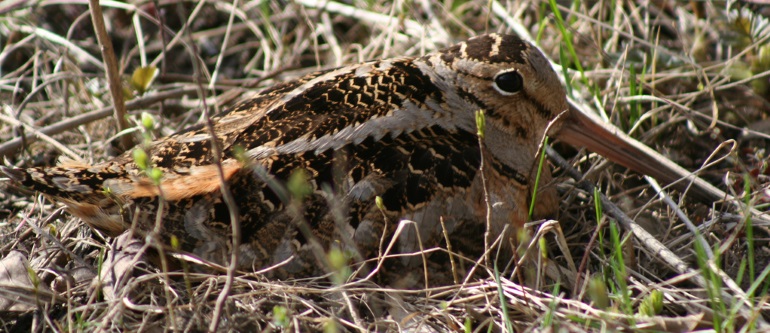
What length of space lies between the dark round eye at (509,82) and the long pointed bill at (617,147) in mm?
352

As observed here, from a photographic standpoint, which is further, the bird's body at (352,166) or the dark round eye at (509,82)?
the dark round eye at (509,82)

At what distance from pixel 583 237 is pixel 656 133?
66 centimetres

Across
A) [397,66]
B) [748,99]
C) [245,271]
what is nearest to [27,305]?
[245,271]

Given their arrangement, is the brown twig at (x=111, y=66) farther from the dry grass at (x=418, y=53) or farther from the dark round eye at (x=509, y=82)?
the dark round eye at (x=509, y=82)

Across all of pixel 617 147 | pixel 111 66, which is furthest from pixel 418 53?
pixel 111 66

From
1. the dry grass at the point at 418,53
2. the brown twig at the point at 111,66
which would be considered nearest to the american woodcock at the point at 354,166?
the dry grass at the point at 418,53

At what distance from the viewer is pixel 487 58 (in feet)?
8.61

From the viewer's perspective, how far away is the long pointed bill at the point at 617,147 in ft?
9.55

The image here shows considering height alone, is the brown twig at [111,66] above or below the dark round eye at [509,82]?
below

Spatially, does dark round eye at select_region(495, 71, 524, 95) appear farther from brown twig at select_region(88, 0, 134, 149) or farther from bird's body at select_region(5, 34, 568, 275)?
brown twig at select_region(88, 0, 134, 149)

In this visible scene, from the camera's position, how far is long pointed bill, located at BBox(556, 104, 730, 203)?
2910 mm

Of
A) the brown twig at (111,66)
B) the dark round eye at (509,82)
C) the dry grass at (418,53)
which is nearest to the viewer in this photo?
the dry grass at (418,53)

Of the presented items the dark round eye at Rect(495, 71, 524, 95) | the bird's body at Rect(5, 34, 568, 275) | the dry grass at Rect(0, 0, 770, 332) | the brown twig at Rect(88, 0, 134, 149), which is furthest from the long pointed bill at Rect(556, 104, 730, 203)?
the brown twig at Rect(88, 0, 134, 149)

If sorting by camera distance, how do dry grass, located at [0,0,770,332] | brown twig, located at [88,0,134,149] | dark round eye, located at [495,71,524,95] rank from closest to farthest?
dry grass, located at [0,0,770,332], dark round eye, located at [495,71,524,95], brown twig, located at [88,0,134,149]
